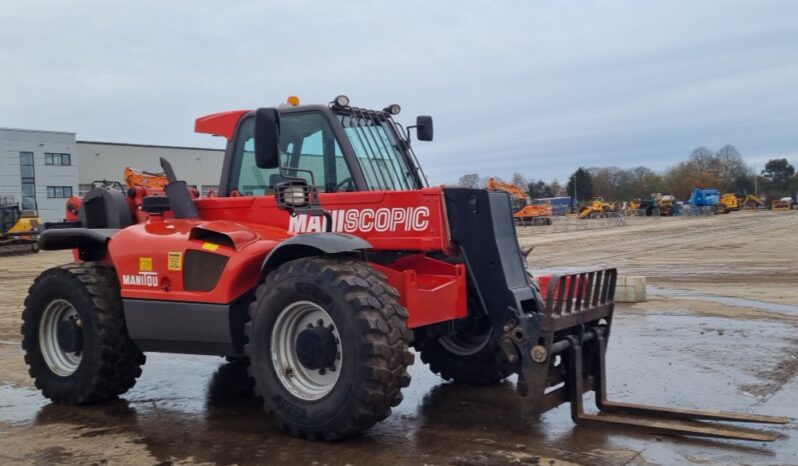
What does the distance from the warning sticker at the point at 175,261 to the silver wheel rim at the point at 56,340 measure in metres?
1.27

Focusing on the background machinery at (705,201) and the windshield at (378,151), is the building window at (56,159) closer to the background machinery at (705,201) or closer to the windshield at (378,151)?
the background machinery at (705,201)

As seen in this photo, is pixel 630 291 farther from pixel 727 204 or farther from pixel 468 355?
pixel 727 204

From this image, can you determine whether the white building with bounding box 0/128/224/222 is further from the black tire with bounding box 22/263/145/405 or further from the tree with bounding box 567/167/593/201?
the tree with bounding box 567/167/593/201

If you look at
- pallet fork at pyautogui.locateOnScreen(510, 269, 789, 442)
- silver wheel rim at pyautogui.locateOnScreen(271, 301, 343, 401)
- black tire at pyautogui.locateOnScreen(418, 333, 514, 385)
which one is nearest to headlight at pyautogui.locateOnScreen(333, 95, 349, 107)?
silver wheel rim at pyautogui.locateOnScreen(271, 301, 343, 401)

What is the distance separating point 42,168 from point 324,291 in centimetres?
6148

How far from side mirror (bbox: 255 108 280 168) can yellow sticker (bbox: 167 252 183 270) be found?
1063 mm

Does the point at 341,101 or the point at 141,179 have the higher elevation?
the point at 341,101

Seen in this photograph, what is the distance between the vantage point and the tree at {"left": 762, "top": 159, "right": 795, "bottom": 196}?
10412 centimetres

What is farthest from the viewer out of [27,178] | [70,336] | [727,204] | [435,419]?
[727,204]

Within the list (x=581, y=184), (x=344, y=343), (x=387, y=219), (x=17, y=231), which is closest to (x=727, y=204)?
(x=581, y=184)

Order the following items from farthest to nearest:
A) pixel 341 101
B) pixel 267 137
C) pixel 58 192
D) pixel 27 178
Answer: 1. pixel 58 192
2. pixel 27 178
3. pixel 341 101
4. pixel 267 137

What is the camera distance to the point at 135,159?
6041cm

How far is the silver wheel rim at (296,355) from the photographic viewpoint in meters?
5.56

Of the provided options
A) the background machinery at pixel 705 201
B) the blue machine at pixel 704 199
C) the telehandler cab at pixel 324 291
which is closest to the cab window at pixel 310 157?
the telehandler cab at pixel 324 291
